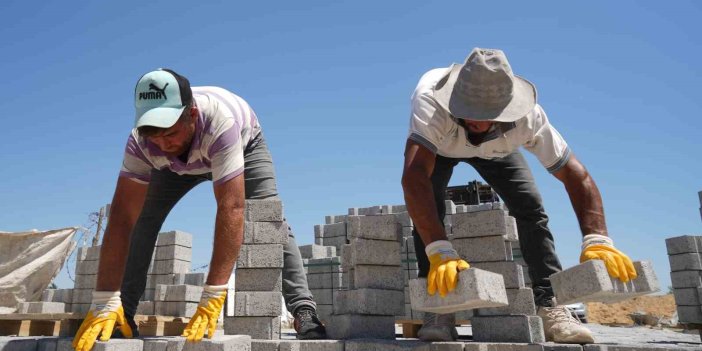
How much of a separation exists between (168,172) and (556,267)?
330cm

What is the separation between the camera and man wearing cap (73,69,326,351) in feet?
10.3

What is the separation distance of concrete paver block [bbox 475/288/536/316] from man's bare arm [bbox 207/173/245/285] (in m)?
1.92

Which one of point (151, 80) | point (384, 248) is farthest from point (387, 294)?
point (151, 80)

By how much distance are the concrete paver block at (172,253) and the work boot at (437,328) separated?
7.19 m

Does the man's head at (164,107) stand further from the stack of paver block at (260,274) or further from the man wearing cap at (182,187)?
the stack of paver block at (260,274)

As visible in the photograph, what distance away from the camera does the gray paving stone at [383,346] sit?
10.6ft

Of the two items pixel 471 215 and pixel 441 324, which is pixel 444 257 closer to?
pixel 441 324

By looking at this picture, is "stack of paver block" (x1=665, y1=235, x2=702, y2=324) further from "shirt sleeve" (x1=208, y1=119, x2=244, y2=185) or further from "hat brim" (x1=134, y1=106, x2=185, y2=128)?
"hat brim" (x1=134, y1=106, x2=185, y2=128)

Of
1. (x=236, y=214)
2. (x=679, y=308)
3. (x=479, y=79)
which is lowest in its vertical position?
(x=679, y=308)

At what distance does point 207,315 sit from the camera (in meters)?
3.05

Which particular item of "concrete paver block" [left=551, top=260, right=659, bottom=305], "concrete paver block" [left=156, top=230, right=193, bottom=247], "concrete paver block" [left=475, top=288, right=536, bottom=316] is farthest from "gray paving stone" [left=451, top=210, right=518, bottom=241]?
"concrete paver block" [left=156, top=230, right=193, bottom=247]

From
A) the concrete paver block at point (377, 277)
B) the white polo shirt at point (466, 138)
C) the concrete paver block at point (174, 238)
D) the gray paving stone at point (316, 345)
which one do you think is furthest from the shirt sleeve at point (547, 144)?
A: the concrete paver block at point (174, 238)

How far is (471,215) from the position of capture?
13.2 feet

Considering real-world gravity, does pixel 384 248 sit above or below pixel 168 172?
below
